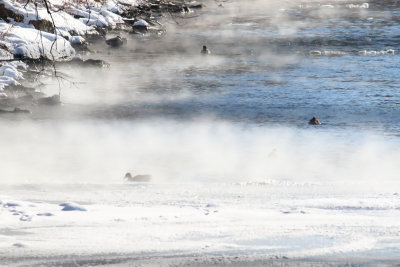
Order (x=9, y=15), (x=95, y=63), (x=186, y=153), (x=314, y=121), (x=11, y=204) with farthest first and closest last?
(x=9, y=15)
(x=95, y=63)
(x=314, y=121)
(x=186, y=153)
(x=11, y=204)

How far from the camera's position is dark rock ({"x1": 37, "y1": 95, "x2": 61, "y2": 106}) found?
1794cm

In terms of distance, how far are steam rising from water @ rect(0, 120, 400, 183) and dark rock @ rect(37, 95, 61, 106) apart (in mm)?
2237

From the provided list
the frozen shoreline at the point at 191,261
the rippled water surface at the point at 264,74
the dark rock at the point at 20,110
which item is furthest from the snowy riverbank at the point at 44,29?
the frozen shoreline at the point at 191,261

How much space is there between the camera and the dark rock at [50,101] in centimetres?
1794

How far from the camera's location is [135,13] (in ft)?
128

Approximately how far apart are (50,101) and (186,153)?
6500 millimetres

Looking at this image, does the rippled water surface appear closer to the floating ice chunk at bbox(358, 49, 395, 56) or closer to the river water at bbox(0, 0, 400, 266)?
the river water at bbox(0, 0, 400, 266)

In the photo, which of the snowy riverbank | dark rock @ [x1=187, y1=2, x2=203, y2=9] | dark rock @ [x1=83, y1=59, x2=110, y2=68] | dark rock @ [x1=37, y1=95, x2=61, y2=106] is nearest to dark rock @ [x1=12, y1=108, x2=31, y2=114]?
dark rock @ [x1=37, y1=95, x2=61, y2=106]

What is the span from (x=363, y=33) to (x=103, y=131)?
1900cm

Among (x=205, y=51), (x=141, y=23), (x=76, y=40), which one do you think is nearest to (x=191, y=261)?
(x=205, y=51)

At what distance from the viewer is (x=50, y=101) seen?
59.1 ft

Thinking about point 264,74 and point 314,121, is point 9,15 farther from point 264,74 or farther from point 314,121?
point 314,121

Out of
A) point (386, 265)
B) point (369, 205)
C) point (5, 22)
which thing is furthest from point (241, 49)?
point (386, 265)

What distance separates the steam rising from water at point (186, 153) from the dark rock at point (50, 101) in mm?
2237
